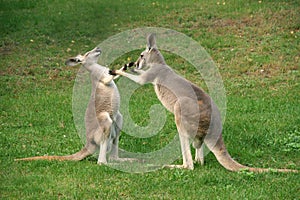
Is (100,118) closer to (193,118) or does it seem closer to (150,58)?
(150,58)

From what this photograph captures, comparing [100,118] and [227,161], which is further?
[100,118]

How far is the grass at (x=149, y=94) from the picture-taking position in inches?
273

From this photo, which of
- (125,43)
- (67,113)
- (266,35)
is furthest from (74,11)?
(67,113)

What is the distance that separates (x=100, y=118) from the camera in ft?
26.2

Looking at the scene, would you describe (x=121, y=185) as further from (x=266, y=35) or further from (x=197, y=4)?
(x=197, y=4)

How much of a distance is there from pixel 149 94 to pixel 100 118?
14.0ft

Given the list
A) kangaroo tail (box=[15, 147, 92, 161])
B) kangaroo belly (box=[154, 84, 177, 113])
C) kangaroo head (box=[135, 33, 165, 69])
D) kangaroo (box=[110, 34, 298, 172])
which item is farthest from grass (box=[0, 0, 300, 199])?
kangaroo head (box=[135, 33, 165, 69])

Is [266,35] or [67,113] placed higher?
[266,35]

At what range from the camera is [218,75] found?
13.0 metres

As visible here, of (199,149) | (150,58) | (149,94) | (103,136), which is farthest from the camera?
(149,94)

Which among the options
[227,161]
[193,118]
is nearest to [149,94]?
[193,118]

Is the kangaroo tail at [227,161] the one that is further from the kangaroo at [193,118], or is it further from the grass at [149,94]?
the grass at [149,94]

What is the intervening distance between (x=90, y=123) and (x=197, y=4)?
32.3 feet

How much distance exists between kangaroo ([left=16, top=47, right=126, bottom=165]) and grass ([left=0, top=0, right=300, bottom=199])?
202 millimetres
